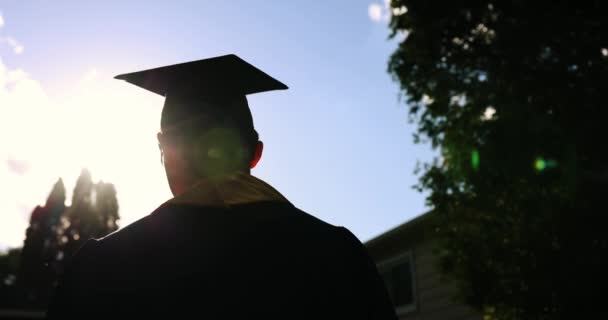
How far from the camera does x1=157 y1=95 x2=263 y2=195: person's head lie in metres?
2.16

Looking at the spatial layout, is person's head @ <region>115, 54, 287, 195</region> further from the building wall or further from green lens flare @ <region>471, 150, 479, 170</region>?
the building wall

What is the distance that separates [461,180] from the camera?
9.36 metres

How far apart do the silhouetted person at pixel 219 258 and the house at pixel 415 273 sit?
10.7 m

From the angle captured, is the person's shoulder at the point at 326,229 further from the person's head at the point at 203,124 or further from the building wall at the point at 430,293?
the building wall at the point at 430,293

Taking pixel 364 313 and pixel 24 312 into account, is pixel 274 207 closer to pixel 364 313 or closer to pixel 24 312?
pixel 364 313

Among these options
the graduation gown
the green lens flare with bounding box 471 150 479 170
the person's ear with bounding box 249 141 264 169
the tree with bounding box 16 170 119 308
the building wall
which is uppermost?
the tree with bounding box 16 170 119 308

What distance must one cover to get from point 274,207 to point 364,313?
0.56m

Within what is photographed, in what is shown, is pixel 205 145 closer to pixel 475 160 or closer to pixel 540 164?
pixel 540 164

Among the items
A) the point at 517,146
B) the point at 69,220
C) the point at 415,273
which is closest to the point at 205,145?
the point at 517,146

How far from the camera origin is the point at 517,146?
830cm

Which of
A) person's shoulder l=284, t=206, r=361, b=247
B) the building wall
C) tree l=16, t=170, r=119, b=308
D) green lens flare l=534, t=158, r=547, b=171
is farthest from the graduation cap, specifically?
tree l=16, t=170, r=119, b=308

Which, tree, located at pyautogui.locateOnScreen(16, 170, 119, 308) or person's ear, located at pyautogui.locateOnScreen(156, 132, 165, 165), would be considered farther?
tree, located at pyautogui.locateOnScreen(16, 170, 119, 308)

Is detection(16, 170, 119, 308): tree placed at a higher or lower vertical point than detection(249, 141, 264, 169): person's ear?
higher

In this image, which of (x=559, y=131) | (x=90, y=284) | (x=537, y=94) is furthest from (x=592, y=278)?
(x=90, y=284)
